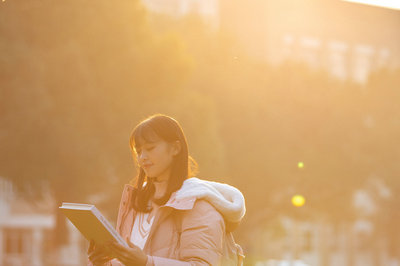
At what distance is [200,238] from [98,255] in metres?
0.43

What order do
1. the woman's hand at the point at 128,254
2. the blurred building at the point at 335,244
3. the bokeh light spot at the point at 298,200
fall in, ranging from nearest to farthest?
the woman's hand at the point at 128,254, the bokeh light spot at the point at 298,200, the blurred building at the point at 335,244

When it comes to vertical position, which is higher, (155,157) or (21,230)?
(155,157)

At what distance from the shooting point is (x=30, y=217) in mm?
41594

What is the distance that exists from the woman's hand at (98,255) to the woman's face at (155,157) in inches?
13.9

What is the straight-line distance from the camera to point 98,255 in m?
2.80

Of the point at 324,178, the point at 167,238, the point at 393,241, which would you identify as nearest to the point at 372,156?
the point at 324,178

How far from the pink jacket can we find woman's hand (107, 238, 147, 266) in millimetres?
57

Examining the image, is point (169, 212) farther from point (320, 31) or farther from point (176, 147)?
point (320, 31)

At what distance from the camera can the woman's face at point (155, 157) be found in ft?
9.44

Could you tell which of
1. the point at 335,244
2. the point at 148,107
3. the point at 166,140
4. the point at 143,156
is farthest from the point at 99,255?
the point at 335,244

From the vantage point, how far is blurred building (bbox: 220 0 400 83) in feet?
151

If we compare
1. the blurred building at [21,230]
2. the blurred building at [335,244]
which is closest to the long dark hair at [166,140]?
the blurred building at [335,244]

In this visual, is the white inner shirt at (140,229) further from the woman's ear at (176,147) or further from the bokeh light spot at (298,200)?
the bokeh light spot at (298,200)

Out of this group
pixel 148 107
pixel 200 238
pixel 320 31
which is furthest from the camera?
pixel 320 31
